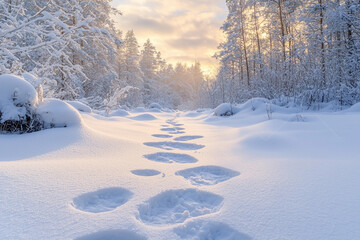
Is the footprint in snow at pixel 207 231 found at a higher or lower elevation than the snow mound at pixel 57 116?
lower

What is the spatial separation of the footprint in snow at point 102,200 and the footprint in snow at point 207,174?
473mm

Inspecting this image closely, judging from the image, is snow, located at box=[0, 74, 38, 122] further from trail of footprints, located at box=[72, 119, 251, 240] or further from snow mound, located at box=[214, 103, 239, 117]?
snow mound, located at box=[214, 103, 239, 117]

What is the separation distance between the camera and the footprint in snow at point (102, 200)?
1.06m

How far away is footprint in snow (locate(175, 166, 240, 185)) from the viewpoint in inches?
58.0

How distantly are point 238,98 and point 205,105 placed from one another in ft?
25.5

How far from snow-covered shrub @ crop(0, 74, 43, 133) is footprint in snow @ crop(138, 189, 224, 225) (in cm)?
206

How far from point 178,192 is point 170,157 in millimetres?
867

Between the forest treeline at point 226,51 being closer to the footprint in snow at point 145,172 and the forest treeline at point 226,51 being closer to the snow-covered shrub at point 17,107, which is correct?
the snow-covered shrub at point 17,107

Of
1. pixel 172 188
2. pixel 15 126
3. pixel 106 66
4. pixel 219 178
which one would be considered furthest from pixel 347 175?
pixel 106 66

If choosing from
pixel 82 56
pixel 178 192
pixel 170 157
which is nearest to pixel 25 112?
pixel 170 157

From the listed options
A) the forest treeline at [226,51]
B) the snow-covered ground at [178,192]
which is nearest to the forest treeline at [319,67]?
the forest treeline at [226,51]

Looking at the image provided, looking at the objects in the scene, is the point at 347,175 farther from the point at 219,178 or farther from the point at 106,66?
the point at 106,66

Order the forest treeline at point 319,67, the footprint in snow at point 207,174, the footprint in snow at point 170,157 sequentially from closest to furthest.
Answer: the footprint in snow at point 207,174
the footprint in snow at point 170,157
the forest treeline at point 319,67

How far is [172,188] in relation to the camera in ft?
4.16
